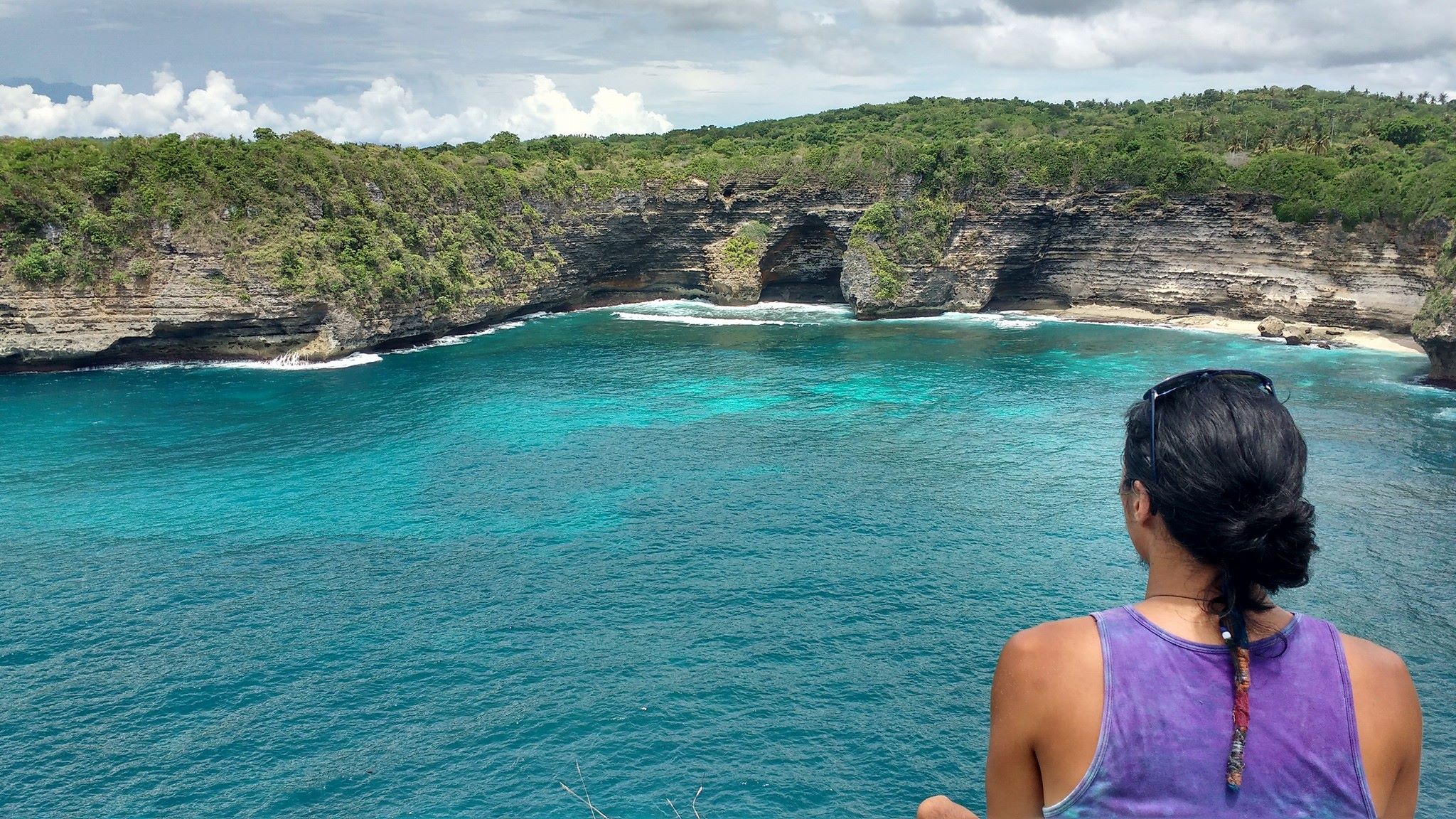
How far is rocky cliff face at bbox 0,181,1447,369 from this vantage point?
51875 mm

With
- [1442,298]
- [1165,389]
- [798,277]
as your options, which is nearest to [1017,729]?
[1165,389]

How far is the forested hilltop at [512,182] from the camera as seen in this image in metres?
52.2

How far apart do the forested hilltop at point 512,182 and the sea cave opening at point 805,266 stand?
4432mm

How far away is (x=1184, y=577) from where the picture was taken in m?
2.88

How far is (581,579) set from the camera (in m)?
25.5

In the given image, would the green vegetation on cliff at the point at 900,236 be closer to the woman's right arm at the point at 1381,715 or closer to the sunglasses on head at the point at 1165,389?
the sunglasses on head at the point at 1165,389

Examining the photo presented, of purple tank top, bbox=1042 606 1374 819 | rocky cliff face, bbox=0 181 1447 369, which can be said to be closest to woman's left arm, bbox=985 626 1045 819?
purple tank top, bbox=1042 606 1374 819

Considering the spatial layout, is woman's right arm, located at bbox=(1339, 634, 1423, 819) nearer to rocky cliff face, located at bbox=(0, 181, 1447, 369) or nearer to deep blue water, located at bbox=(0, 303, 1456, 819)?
deep blue water, located at bbox=(0, 303, 1456, 819)

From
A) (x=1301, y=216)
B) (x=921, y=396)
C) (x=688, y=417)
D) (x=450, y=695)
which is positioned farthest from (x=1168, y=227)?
(x=450, y=695)

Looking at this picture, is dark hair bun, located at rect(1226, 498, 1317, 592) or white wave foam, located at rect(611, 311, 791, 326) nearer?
dark hair bun, located at rect(1226, 498, 1317, 592)

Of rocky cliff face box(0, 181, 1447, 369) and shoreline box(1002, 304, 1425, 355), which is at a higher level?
rocky cliff face box(0, 181, 1447, 369)

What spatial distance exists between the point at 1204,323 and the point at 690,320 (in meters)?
36.2

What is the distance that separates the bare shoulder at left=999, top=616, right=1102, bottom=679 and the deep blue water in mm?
15042

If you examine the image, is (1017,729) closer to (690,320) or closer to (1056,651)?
(1056,651)
